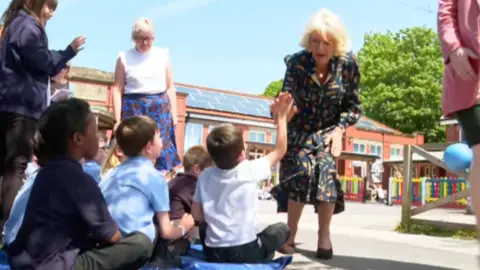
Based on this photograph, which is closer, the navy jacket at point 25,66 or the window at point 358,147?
the navy jacket at point 25,66

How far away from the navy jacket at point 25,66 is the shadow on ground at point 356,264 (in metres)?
2.19

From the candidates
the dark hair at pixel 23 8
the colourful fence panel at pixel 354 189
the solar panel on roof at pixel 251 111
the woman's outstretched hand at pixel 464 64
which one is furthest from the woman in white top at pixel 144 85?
the solar panel on roof at pixel 251 111

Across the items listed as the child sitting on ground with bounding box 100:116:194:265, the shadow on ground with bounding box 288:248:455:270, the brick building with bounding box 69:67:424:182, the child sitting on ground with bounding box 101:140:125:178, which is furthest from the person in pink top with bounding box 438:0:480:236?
the brick building with bounding box 69:67:424:182

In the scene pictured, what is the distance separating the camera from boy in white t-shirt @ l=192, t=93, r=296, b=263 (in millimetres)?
3434

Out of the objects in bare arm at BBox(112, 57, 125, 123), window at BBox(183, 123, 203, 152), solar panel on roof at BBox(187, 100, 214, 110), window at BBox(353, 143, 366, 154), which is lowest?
bare arm at BBox(112, 57, 125, 123)

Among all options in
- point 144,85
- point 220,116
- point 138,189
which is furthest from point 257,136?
point 138,189

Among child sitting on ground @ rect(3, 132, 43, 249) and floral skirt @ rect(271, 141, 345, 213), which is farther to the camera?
floral skirt @ rect(271, 141, 345, 213)

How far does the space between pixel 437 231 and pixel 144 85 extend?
15.2ft

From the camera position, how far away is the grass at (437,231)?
7469mm

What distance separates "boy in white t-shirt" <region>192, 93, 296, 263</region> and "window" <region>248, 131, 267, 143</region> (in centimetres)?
4015

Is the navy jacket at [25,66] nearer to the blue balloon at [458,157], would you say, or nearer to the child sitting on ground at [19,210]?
the child sitting on ground at [19,210]

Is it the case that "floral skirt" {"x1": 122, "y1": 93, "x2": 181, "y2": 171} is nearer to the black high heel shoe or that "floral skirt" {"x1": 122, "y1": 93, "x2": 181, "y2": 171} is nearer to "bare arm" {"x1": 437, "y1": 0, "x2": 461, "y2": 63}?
the black high heel shoe

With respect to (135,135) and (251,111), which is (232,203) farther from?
(251,111)

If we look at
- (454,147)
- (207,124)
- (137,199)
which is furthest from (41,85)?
(207,124)
